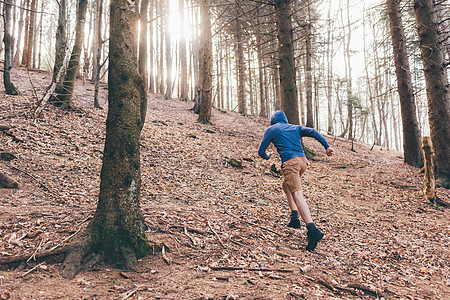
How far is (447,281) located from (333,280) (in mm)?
1734

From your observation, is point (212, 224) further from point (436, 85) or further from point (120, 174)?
point (436, 85)

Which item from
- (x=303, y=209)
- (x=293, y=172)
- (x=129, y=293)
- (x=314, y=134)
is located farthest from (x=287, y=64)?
(x=129, y=293)

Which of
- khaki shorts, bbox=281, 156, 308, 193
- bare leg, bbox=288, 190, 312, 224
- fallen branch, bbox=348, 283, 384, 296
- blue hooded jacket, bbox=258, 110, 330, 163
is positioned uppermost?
blue hooded jacket, bbox=258, 110, 330, 163

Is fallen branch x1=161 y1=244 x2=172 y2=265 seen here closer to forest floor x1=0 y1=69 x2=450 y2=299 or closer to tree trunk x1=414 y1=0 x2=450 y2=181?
forest floor x1=0 y1=69 x2=450 y2=299

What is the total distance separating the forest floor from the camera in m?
2.62

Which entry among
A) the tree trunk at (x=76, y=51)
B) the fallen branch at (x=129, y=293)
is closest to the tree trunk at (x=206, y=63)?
the tree trunk at (x=76, y=51)

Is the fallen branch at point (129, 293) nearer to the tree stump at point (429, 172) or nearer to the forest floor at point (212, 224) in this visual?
the forest floor at point (212, 224)

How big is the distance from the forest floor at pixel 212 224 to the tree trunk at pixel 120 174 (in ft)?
0.68

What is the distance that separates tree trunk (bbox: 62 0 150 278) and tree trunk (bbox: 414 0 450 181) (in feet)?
29.0

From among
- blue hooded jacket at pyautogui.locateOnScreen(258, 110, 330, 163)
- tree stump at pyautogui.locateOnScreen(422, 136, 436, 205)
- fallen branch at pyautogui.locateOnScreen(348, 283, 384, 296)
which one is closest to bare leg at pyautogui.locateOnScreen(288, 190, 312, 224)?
blue hooded jacket at pyautogui.locateOnScreen(258, 110, 330, 163)

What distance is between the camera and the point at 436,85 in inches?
310

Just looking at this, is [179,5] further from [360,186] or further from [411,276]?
[411,276]

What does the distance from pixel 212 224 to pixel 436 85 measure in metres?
8.44

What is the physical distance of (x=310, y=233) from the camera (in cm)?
380
